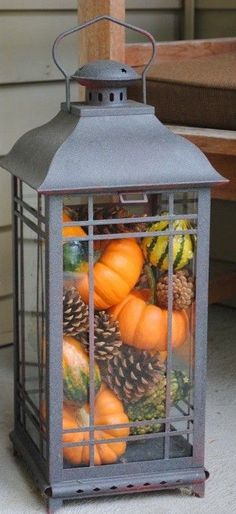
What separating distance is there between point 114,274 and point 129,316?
7 centimetres

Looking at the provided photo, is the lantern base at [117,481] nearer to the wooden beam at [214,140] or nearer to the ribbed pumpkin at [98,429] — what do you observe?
the ribbed pumpkin at [98,429]

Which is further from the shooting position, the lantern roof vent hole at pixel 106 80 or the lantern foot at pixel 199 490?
the lantern foot at pixel 199 490

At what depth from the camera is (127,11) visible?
2.38m

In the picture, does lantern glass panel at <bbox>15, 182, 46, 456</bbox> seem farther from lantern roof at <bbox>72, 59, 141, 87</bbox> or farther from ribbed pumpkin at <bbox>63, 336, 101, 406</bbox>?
lantern roof at <bbox>72, 59, 141, 87</bbox>

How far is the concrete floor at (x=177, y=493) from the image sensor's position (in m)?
1.46

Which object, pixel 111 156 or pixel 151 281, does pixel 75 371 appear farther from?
pixel 111 156

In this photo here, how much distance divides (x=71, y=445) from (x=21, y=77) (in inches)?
41.2

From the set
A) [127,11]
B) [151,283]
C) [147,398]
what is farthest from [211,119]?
[127,11]

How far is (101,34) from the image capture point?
5.82ft

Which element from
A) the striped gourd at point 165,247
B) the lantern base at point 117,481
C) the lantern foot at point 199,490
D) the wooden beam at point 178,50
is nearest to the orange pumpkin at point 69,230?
the striped gourd at point 165,247

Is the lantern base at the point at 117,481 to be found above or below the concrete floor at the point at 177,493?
above

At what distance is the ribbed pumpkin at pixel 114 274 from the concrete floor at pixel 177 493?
318 mm

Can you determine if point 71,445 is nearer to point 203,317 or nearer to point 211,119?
point 203,317

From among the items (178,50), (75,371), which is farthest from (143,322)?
(178,50)
